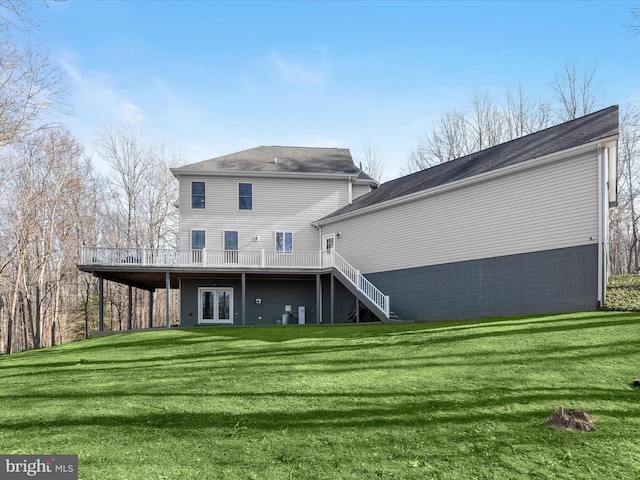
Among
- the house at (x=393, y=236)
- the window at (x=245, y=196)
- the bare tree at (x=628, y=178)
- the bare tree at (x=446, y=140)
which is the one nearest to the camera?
the house at (x=393, y=236)

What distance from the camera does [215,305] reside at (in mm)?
19906

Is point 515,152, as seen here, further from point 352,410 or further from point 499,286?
point 352,410

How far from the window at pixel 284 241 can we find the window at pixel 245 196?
1.90m

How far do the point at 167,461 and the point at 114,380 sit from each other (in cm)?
374

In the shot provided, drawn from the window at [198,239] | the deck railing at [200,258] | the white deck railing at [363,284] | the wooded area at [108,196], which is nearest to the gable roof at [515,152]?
the white deck railing at [363,284]

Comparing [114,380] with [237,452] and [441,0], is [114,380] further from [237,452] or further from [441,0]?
[441,0]

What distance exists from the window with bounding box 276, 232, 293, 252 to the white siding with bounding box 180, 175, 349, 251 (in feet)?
0.64

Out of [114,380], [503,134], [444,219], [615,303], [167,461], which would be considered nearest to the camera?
[167,461]

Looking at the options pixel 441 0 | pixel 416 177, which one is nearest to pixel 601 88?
pixel 416 177

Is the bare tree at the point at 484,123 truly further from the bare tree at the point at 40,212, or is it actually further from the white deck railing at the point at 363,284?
the bare tree at the point at 40,212

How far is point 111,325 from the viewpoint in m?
33.4

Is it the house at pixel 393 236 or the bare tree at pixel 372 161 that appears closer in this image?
the house at pixel 393 236

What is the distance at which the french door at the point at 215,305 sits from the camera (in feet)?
64.9

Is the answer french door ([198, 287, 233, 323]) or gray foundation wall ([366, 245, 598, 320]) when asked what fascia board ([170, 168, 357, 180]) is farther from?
gray foundation wall ([366, 245, 598, 320])
